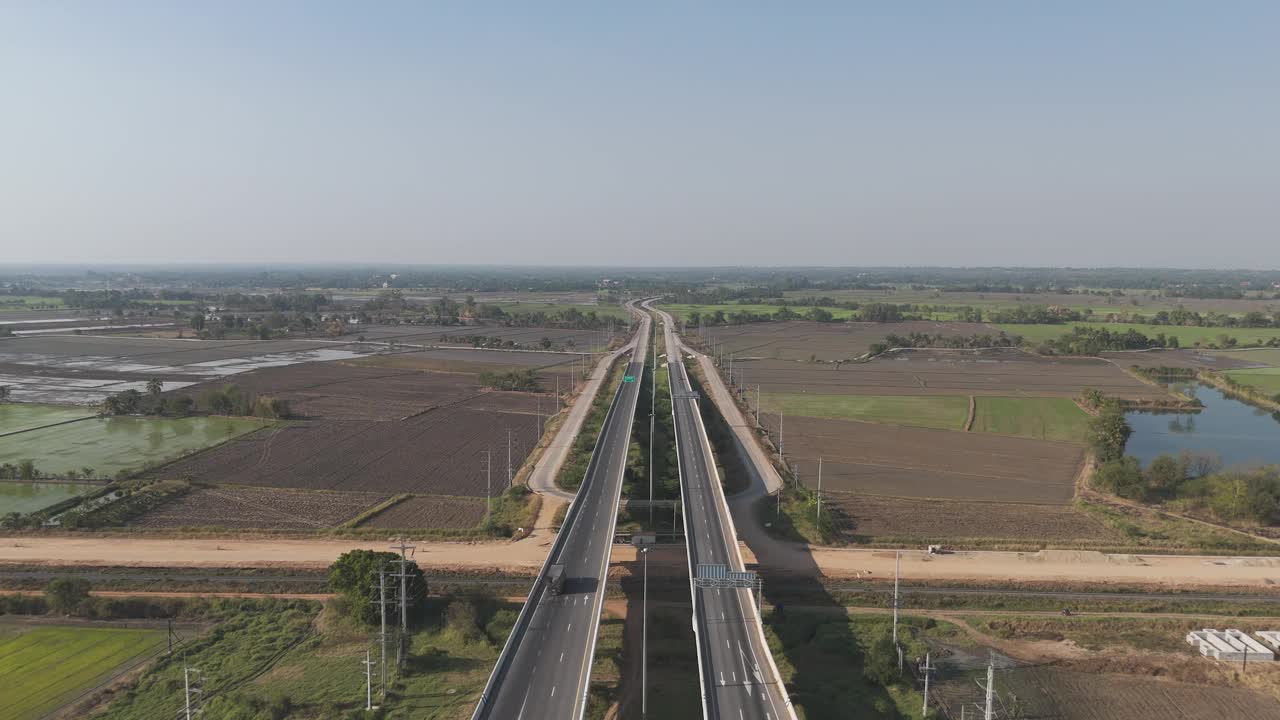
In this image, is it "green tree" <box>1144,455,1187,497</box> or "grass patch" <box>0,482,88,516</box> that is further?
"green tree" <box>1144,455,1187,497</box>

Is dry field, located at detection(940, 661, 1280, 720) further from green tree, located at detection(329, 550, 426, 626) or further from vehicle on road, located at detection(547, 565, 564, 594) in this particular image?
green tree, located at detection(329, 550, 426, 626)

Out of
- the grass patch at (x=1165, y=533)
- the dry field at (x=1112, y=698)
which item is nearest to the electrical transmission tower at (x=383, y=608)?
the dry field at (x=1112, y=698)

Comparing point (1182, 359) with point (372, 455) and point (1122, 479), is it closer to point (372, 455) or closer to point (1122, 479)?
point (1122, 479)

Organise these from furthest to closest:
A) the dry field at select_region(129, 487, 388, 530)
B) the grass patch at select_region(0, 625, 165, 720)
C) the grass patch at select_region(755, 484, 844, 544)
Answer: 1. the dry field at select_region(129, 487, 388, 530)
2. the grass patch at select_region(755, 484, 844, 544)
3. the grass patch at select_region(0, 625, 165, 720)

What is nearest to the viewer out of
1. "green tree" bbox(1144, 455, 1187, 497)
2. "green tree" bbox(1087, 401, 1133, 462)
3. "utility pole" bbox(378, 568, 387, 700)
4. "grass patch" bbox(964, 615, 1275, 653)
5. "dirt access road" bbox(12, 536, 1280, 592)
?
"utility pole" bbox(378, 568, 387, 700)

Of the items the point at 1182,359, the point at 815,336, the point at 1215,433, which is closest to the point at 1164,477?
the point at 1215,433

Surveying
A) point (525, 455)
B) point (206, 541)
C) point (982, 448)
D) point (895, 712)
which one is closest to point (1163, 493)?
point (982, 448)

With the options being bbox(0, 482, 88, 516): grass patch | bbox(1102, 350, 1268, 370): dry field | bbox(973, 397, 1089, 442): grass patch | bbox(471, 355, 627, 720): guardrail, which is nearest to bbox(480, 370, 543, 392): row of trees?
bbox(0, 482, 88, 516): grass patch

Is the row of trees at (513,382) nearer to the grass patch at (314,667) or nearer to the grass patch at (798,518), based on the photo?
the grass patch at (798,518)
